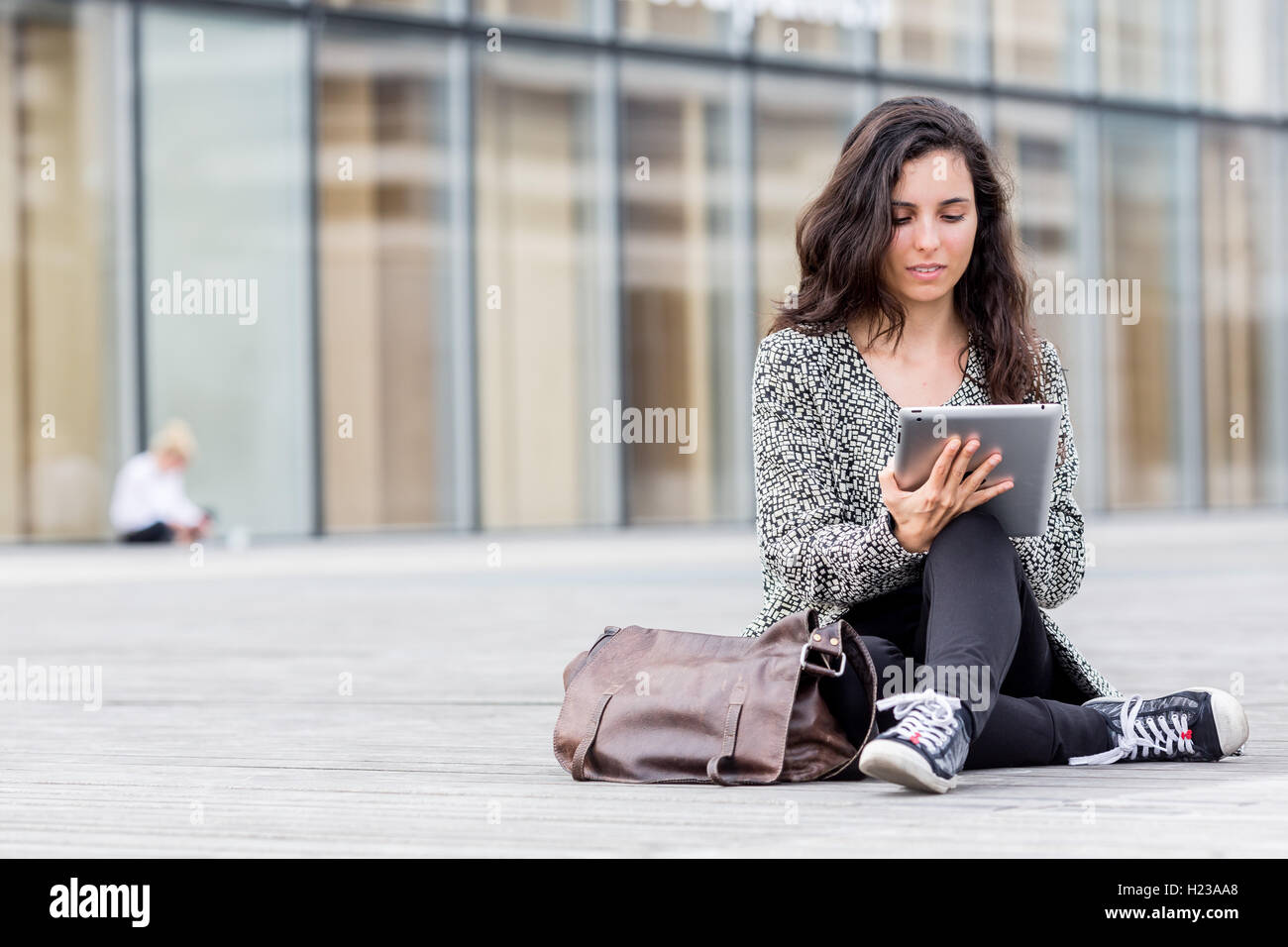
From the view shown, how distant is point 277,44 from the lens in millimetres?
15305

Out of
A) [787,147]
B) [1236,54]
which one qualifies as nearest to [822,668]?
[787,147]

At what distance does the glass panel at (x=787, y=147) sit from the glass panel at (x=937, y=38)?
581 mm

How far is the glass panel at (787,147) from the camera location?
17641 millimetres

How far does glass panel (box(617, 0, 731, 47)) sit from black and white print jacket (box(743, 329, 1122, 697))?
13.9 metres

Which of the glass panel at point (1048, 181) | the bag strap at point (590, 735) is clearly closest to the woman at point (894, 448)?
the bag strap at point (590, 735)

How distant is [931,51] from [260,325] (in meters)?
7.76

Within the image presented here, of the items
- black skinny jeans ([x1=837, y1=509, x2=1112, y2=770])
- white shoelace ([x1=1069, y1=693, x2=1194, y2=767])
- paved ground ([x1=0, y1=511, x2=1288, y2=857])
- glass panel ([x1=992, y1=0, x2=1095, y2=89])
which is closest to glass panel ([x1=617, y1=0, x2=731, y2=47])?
glass panel ([x1=992, y1=0, x2=1095, y2=89])

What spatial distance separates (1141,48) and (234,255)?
10.7 m

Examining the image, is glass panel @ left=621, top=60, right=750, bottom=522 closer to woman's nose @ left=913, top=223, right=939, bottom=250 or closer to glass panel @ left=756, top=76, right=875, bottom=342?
glass panel @ left=756, top=76, right=875, bottom=342

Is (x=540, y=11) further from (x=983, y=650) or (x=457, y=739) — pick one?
(x=983, y=650)

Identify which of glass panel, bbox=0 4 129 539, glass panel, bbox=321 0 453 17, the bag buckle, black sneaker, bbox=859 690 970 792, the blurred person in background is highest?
glass panel, bbox=321 0 453 17

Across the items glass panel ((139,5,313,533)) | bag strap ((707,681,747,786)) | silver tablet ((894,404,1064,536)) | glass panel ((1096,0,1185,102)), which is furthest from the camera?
glass panel ((1096,0,1185,102))

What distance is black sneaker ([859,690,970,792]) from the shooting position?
9.68 ft

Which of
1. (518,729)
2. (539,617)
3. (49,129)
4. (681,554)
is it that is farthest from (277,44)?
(518,729)
